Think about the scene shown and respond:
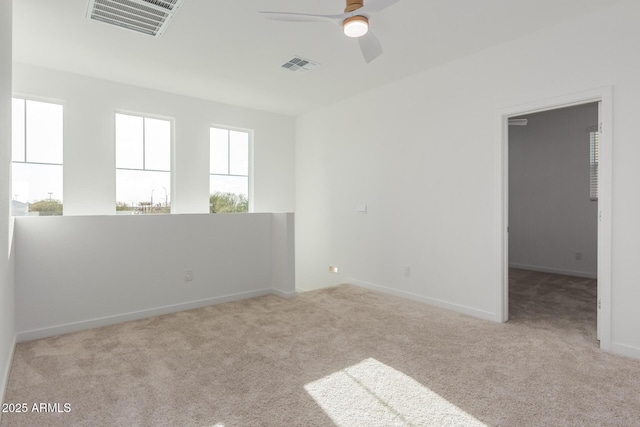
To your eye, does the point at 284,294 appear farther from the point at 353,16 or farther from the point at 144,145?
the point at 353,16

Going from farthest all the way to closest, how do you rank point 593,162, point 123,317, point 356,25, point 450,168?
point 593,162 < point 450,168 < point 123,317 < point 356,25

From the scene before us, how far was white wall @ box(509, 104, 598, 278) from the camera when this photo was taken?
596cm

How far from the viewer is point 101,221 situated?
362cm

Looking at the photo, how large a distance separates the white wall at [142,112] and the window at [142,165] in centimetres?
12

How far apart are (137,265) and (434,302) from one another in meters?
3.39

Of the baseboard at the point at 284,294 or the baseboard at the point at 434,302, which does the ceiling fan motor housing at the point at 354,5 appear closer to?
the baseboard at the point at 434,302

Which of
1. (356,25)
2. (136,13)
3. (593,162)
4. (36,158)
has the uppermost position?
(136,13)

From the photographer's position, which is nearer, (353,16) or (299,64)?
(353,16)

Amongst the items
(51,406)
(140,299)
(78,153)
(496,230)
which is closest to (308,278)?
(140,299)

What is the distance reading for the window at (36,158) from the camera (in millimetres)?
4004

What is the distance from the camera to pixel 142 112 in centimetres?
478

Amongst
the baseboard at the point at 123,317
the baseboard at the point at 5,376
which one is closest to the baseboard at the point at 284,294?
the baseboard at the point at 123,317

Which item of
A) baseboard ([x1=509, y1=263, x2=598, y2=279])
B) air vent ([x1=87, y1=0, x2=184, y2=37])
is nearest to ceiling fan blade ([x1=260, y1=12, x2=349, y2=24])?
air vent ([x1=87, y1=0, x2=184, y2=37])

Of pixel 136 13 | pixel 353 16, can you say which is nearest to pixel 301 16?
pixel 353 16
